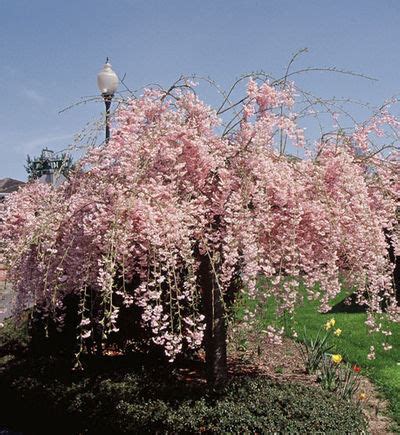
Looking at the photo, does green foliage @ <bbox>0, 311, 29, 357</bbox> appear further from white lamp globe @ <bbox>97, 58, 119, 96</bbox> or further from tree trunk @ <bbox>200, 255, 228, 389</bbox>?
white lamp globe @ <bbox>97, 58, 119, 96</bbox>

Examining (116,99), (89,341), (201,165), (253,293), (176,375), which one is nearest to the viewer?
(253,293)

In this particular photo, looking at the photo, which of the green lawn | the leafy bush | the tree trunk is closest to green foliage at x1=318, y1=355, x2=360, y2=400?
the green lawn

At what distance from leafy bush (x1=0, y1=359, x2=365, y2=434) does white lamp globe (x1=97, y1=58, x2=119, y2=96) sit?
19.0ft

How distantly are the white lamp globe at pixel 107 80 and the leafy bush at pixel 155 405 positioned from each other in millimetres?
5781

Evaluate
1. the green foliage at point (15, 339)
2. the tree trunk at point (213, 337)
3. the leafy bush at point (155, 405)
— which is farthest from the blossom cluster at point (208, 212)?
the green foliage at point (15, 339)

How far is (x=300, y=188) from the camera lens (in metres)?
4.95

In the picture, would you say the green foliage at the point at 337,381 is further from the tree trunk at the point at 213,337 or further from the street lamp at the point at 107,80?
the street lamp at the point at 107,80

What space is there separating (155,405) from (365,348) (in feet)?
16.5

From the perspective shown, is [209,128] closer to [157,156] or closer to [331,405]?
[157,156]

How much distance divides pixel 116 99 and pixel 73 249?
1.60 metres

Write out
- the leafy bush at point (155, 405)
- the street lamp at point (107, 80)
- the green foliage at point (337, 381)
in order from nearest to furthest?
the leafy bush at point (155, 405), the green foliage at point (337, 381), the street lamp at point (107, 80)

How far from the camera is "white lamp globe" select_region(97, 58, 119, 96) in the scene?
1073cm

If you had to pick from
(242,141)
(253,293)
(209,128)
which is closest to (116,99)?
(209,128)

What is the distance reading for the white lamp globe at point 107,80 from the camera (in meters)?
10.7
